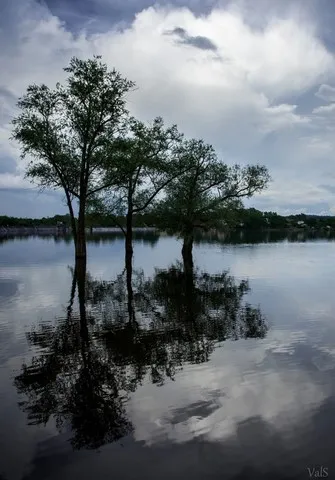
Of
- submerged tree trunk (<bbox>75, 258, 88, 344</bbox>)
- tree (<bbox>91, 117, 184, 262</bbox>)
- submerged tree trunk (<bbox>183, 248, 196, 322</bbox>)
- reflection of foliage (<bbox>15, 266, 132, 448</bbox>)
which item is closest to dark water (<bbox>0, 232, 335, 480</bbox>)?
reflection of foliage (<bbox>15, 266, 132, 448</bbox>)

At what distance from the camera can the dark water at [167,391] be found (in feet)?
23.3

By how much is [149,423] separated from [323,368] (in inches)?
225

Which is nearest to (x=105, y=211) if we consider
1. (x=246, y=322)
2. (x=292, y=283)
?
(x=292, y=283)

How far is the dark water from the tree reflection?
5 cm

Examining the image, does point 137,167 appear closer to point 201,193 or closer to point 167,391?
point 201,193

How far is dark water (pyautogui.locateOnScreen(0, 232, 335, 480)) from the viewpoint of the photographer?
7.11 metres

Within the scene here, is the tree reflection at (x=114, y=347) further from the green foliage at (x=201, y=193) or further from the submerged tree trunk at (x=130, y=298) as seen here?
the green foliage at (x=201, y=193)

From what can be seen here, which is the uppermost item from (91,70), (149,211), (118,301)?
(91,70)

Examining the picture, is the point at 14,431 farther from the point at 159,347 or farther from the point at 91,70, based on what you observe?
the point at 91,70

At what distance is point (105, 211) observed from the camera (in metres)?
61.7

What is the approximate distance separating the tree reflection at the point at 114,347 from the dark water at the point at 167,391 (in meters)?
0.05

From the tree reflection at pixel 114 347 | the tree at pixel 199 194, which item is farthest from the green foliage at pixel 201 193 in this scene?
the tree reflection at pixel 114 347

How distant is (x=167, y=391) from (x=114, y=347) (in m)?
4.13

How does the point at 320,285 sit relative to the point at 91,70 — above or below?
below
